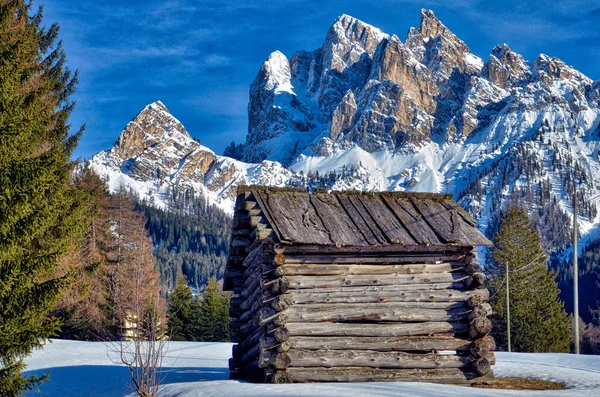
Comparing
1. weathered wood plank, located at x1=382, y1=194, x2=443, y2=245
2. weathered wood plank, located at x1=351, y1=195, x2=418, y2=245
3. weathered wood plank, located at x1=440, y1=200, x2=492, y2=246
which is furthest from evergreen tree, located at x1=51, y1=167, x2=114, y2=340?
weathered wood plank, located at x1=440, y1=200, x2=492, y2=246

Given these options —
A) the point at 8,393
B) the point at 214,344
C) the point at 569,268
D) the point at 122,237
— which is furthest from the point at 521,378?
the point at 569,268

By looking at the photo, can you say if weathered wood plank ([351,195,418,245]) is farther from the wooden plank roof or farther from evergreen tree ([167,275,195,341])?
evergreen tree ([167,275,195,341])

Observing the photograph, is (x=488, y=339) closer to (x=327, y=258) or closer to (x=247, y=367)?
(x=327, y=258)

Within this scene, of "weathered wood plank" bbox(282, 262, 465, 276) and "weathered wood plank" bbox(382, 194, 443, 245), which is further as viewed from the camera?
"weathered wood plank" bbox(382, 194, 443, 245)

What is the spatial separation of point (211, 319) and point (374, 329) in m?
42.8

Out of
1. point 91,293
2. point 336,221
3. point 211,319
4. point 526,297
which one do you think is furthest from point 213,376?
point 211,319

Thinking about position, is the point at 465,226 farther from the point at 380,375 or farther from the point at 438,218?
the point at 380,375

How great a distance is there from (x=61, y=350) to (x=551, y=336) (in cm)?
3120

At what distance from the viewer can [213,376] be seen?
1817 cm

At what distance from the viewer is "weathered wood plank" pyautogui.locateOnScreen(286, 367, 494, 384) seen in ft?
46.3

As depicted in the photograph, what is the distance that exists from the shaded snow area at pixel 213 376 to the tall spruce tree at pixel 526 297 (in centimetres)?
2309

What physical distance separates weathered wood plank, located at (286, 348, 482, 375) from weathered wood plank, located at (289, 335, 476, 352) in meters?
0.10

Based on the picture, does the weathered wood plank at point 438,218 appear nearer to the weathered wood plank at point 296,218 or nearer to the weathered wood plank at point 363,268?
the weathered wood plank at point 363,268

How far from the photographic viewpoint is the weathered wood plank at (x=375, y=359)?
14.1 m
